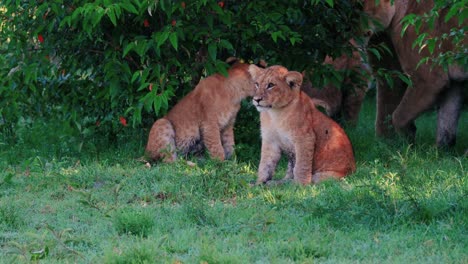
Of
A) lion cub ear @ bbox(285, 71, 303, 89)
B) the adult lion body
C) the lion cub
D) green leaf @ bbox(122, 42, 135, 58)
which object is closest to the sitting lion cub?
lion cub ear @ bbox(285, 71, 303, 89)

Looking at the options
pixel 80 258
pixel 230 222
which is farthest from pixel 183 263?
pixel 230 222

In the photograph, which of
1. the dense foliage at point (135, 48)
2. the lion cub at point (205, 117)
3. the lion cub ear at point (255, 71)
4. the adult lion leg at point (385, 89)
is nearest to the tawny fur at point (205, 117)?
the lion cub at point (205, 117)

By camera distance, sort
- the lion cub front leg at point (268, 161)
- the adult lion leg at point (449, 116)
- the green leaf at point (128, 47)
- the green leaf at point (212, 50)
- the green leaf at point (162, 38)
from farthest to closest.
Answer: the adult lion leg at point (449, 116), the green leaf at point (212, 50), the green leaf at point (128, 47), the green leaf at point (162, 38), the lion cub front leg at point (268, 161)

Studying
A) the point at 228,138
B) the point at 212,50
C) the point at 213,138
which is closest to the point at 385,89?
the point at 228,138

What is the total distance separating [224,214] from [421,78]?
342 centimetres

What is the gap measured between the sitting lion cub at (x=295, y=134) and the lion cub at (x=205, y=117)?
2.71 ft

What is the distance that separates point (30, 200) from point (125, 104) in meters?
2.30

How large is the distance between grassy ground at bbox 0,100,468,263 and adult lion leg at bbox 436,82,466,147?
0.73 meters

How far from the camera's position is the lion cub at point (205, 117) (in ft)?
27.2

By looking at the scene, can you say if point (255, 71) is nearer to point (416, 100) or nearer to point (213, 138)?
point (213, 138)

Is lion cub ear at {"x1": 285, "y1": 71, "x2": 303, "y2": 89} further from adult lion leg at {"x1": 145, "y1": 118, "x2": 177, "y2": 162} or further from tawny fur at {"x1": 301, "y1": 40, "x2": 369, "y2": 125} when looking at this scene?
tawny fur at {"x1": 301, "y1": 40, "x2": 369, "y2": 125}

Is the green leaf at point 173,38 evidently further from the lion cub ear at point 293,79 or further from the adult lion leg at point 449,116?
the adult lion leg at point 449,116

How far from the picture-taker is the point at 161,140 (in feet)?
27.0

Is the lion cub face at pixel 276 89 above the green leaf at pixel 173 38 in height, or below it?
below
